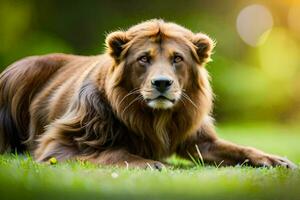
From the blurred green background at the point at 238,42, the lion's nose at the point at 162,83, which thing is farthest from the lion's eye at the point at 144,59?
the blurred green background at the point at 238,42

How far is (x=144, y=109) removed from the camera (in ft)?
17.0

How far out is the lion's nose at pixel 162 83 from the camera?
4.87m

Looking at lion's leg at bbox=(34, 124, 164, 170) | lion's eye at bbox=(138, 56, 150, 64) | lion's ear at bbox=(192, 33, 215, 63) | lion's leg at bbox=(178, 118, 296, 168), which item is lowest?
lion's leg at bbox=(34, 124, 164, 170)

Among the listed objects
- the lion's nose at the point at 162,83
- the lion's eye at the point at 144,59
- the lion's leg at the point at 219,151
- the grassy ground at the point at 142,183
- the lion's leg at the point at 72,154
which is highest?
the lion's eye at the point at 144,59

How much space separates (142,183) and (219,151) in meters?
1.80

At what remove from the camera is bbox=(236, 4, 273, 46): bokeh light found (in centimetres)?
934

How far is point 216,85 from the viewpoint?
31.4 ft

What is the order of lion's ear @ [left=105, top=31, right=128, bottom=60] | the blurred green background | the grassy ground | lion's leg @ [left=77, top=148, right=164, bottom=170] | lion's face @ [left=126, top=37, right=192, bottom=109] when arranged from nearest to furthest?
the grassy ground, lion's leg @ [left=77, top=148, right=164, bottom=170], lion's face @ [left=126, top=37, right=192, bottom=109], lion's ear @ [left=105, top=31, right=128, bottom=60], the blurred green background

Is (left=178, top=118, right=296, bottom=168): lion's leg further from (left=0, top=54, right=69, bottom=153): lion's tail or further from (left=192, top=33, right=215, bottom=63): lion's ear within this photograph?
(left=0, top=54, right=69, bottom=153): lion's tail

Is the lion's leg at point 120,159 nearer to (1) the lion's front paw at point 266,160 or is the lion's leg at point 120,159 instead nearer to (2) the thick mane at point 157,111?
(2) the thick mane at point 157,111

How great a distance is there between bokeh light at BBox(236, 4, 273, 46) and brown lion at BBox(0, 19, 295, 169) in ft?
12.8

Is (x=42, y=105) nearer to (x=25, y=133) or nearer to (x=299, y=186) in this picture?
(x=25, y=133)

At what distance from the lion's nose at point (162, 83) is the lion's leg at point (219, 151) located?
2.19 feet

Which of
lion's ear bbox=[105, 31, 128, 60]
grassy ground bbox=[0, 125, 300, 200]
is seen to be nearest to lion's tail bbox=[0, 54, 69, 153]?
lion's ear bbox=[105, 31, 128, 60]
